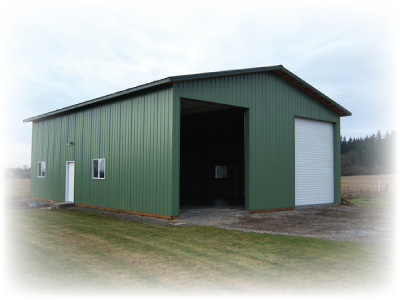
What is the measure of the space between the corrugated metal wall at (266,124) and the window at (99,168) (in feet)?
20.3

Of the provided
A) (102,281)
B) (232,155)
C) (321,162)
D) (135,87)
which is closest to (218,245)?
(102,281)

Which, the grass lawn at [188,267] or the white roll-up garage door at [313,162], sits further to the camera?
the white roll-up garage door at [313,162]

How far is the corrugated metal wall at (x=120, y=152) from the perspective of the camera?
1287cm

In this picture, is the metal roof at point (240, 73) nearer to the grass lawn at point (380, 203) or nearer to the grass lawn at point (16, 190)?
the grass lawn at point (380, 203)

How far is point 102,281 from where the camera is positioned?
5.52 metres

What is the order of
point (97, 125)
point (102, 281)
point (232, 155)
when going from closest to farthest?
point (102, 281)
point (97, 125)
point (232, 155)

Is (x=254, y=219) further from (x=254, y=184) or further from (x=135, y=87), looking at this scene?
(x=135, y=87)

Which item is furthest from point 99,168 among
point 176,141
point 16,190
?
point 16,190

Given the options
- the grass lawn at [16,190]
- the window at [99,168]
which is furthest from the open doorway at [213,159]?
the grass lawn at [16,190]

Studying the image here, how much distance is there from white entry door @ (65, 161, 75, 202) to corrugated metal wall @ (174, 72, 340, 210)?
9522 mm

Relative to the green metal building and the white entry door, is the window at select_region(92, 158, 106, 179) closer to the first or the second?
the green metal building

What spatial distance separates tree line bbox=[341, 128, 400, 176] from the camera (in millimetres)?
70250

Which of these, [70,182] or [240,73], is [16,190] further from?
[240,73]

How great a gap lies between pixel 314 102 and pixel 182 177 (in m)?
14.3
